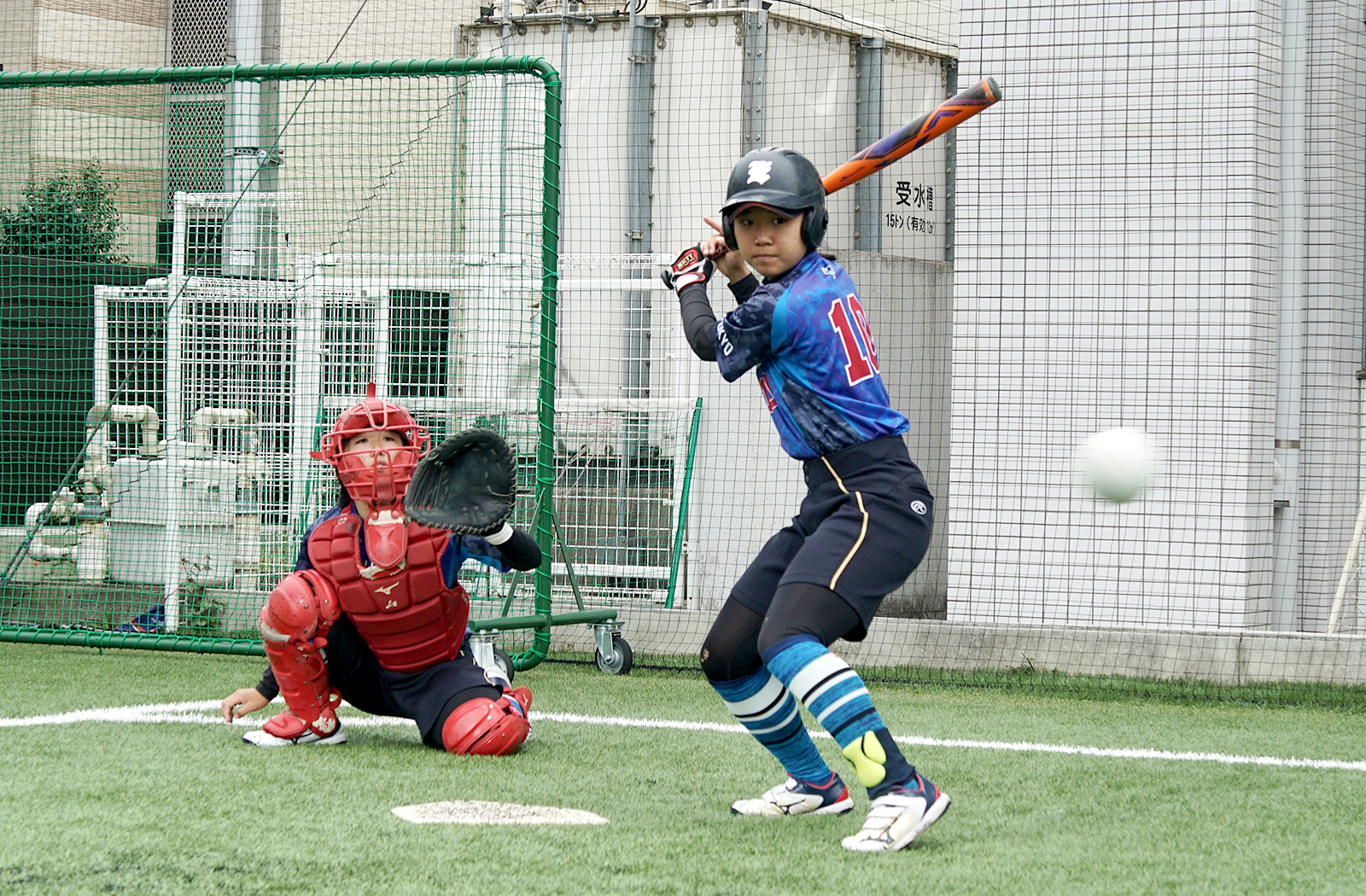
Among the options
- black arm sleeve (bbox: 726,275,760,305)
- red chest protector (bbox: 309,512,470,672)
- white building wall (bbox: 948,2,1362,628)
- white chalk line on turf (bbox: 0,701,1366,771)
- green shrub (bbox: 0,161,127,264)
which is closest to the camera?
black arm sleeve (bbox: 726,275,760,305)

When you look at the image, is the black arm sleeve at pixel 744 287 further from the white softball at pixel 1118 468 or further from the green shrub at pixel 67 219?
the green shrub at pixel 67 219

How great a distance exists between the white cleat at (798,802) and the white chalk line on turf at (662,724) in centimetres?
111

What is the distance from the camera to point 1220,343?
6930mm

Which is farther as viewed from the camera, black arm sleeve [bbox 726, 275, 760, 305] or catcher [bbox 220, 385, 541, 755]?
catcher [bbox 220, 385, 541, 755]

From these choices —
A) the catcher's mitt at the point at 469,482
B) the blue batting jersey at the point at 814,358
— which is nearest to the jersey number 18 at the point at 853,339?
the blue batting jersey at the point at 814,358

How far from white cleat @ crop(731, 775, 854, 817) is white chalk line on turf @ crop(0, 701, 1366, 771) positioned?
1.11 metres

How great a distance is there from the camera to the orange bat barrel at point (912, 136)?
13.8 feet

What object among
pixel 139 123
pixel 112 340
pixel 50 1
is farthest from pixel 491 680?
pixel 50 1

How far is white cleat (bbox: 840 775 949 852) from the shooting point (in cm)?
321

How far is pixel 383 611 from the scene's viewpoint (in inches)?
177

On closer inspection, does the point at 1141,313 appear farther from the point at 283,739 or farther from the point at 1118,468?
the point at 283,739

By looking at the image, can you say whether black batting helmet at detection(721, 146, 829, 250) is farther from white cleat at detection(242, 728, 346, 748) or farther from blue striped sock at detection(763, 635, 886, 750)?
white cleat at detection(242, 728, 346, 748)

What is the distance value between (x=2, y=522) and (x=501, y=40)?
6367 millimetres

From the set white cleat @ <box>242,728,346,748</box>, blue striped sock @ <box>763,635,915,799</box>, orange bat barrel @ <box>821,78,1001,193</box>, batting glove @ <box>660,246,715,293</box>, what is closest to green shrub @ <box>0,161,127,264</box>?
white cleat @ <box>242,728,346,748</box>
